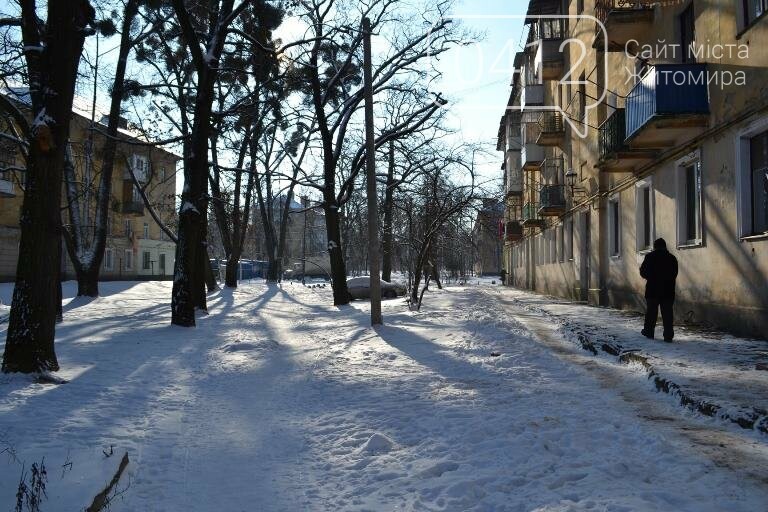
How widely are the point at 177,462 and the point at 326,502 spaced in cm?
144

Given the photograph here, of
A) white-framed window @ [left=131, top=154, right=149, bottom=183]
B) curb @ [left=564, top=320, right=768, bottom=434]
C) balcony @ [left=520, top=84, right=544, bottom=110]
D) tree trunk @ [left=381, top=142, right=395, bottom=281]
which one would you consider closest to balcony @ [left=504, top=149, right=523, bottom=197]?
balcony @ [left=520, top=84, right=544, bottom=110]

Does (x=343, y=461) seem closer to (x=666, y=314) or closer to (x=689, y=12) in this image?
(x=666, y=314)

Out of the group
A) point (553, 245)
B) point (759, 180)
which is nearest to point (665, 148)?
Answer: point (759, 180)

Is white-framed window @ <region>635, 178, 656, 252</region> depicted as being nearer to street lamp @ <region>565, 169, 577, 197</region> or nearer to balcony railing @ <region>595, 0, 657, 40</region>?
balcony railing @ <region>595, 0, 657, 40</region>

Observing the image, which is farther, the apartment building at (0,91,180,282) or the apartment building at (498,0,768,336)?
the apartment building at (0,91,180,282)

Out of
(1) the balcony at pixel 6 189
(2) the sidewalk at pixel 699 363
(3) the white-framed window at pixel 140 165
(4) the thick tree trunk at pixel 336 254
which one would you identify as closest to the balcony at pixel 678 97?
(2) the sidewalk at pixel 699 363

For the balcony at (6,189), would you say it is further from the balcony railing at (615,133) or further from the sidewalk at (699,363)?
the sidewalk at (699,363)

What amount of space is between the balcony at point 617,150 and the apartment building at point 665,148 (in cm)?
3

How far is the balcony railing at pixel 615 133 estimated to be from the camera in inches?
568

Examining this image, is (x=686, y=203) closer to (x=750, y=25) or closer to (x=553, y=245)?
(x=750, y=25)

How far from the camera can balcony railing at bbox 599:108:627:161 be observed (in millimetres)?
14422

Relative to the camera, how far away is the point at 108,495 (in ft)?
12.5

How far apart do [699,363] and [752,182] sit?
422 centimetres

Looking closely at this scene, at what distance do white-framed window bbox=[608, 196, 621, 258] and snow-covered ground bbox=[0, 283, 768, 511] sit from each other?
30.2ft
